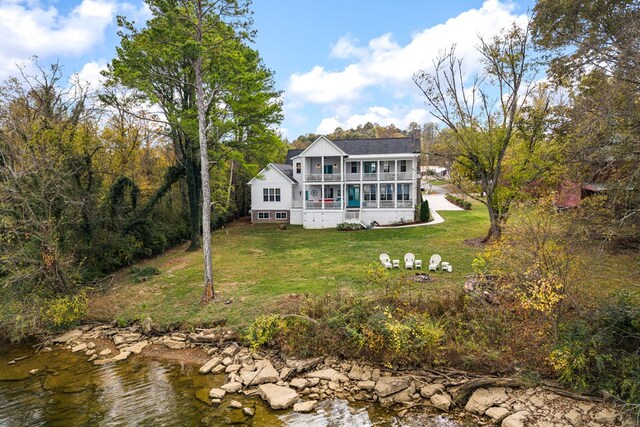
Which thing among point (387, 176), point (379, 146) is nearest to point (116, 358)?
point (387, 176)

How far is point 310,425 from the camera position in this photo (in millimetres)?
7879

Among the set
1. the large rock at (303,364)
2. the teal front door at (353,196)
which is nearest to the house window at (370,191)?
the teal front door at (353,196)

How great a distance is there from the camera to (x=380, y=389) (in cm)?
891

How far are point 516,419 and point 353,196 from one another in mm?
24922

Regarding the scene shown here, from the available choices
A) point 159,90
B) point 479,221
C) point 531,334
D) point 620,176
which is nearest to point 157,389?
point 531,334

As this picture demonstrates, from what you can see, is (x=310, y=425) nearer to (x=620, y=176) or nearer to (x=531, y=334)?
(x=531, y=334)

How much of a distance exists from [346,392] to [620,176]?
11208mm

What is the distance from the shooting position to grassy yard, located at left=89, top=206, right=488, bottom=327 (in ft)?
44.3

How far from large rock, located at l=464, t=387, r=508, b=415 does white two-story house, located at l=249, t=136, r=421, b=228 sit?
21.3 meters

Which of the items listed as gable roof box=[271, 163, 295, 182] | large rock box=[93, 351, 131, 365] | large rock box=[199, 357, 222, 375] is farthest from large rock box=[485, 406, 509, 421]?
gable roof box=[271, 163, 295, 182]

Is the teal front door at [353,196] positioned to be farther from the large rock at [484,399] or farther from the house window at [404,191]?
the large rock at [484,399]

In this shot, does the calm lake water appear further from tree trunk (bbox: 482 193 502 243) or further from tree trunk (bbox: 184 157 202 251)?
tree trunk (bbox: 482 193 502 243)

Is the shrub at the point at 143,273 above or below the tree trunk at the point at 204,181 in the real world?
below

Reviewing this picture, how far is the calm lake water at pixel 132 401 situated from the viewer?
813 centimetres
